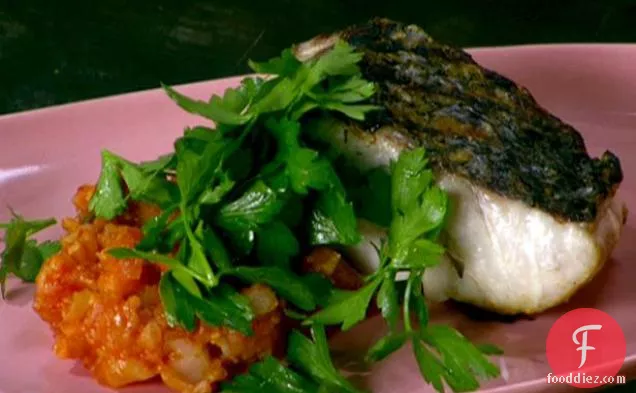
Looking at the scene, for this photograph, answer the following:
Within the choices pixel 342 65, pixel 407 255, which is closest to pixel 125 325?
pixel 407 255

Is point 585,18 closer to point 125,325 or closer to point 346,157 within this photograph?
point 346,157

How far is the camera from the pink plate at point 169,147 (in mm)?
1926

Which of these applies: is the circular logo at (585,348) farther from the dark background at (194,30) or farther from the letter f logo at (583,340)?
the dark background at (194,30)

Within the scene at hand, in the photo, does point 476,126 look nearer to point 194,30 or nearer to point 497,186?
point 497,186

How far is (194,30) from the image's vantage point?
4160 millimetres

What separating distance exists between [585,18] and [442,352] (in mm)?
2868

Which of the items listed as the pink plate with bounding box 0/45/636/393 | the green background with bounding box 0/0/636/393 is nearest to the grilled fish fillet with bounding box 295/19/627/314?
the pink plate with bounding box 0/45/636/393

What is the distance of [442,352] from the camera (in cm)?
178

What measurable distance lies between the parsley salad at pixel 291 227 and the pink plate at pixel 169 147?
0.12 m

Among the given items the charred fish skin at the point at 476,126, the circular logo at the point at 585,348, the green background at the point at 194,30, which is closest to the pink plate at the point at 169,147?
the circular logo at the point at 585,348

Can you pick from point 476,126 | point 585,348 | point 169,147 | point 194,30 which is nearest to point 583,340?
point 585,348

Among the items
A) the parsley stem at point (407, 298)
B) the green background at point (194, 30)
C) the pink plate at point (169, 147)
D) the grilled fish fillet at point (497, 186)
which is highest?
the grilled fish fillet at point (497, 186)

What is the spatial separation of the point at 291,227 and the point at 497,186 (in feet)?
1.50

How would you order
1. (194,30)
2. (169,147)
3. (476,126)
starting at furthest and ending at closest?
Answer: (194,30) → (169,147) → (476,126)
